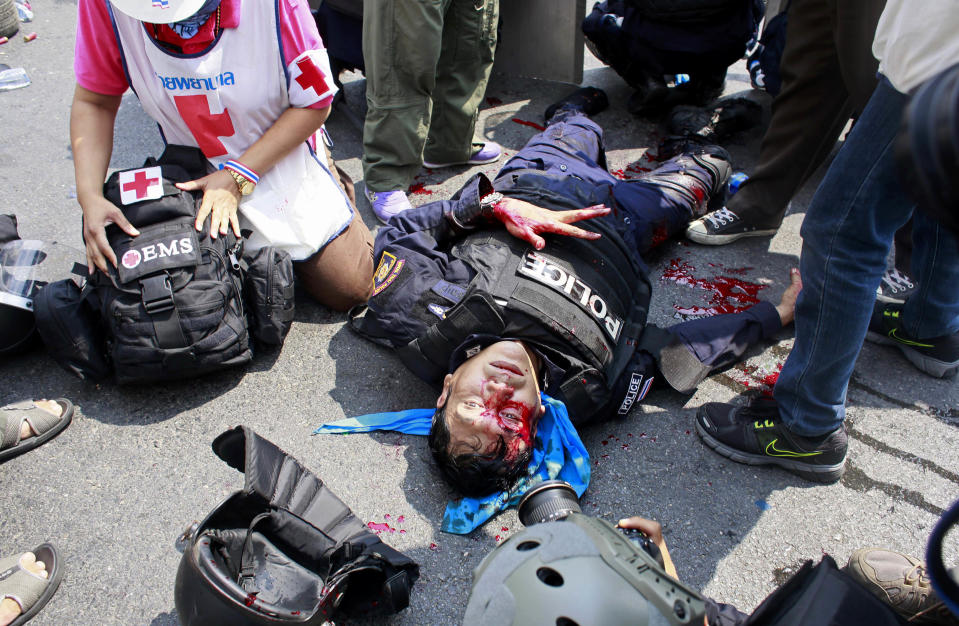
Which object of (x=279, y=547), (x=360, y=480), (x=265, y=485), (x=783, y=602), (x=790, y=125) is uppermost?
(x=790, y=125)

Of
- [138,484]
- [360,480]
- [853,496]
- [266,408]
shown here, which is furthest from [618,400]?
[138,484]

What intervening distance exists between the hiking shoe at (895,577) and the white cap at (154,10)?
2.78 metres

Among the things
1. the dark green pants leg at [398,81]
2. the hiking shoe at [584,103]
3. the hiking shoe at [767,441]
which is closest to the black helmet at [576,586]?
the hiking shoe at [767,441]

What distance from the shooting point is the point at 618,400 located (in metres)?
2.51

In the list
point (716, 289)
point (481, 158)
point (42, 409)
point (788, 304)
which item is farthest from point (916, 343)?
point (42, 409)

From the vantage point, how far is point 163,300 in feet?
7.83

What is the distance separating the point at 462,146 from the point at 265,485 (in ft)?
8.00

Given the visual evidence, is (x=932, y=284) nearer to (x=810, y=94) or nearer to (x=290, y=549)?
(x=810, y=94)

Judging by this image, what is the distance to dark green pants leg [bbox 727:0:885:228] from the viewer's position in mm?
2395

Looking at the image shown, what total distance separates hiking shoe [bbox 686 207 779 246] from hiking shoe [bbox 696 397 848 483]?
43.9 inches

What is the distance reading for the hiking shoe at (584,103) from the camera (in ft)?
13.1

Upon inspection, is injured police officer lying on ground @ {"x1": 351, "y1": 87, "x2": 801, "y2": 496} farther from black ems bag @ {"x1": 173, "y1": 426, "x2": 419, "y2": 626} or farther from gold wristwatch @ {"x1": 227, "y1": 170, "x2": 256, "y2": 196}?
gold wristwatch @ {"x1": 227, "y1": 170, "x2": 256, "y2": 196}

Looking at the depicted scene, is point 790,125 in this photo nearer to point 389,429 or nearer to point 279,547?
point 389,429

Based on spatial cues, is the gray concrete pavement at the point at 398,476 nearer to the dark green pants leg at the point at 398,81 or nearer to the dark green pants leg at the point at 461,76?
the dark green pants leg at the point at 398,81
